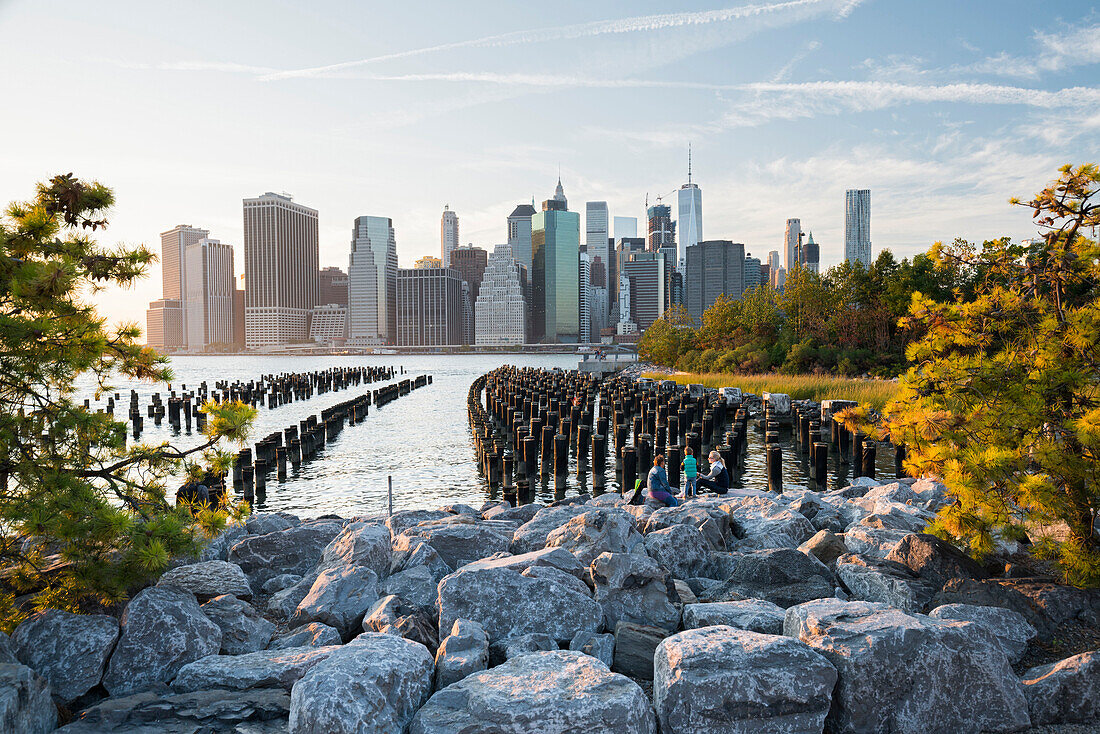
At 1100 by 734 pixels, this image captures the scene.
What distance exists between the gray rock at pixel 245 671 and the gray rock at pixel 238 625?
1.85 ft

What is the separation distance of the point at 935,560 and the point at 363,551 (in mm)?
6724

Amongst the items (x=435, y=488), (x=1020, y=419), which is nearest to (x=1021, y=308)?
(x=1020, y=419)

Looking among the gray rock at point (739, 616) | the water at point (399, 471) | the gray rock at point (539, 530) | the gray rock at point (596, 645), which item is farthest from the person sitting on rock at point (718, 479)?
the gray rock at point (596, 645)

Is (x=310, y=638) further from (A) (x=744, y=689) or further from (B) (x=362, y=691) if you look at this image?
(A) (x=744, y=689)

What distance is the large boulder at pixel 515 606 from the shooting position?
6309 mm

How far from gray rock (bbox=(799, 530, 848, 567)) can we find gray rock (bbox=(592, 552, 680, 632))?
247 cm

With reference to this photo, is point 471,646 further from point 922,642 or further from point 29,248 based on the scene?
point 29,248

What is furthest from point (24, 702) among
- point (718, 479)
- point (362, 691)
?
point (718, 479)

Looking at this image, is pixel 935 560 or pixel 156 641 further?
pixel 935 560

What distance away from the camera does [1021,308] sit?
7094 mm

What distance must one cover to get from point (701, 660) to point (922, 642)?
179 centimetres

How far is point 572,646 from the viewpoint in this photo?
6102mm

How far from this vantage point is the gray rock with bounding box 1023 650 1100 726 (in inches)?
200

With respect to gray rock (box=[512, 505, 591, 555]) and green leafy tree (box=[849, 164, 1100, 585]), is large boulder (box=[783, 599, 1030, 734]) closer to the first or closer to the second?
green leafy tree (box=[849, 164, 1100, 585])
